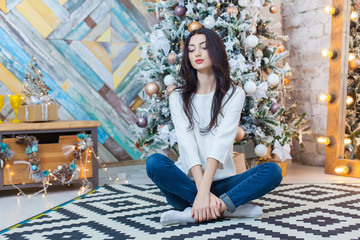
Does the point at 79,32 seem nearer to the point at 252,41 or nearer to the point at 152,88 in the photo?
the point at 152,88

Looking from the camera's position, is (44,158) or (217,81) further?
(44,158)

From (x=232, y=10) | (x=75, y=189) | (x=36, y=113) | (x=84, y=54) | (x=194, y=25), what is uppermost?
(x=232, y=10)

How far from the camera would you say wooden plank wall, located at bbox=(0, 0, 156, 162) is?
9.44ft

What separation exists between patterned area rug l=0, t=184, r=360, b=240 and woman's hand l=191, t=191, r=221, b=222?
5 cm

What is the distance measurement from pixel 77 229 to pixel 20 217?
444mm

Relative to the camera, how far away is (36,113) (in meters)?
2.37

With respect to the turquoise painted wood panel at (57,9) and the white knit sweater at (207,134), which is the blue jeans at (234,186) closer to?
the white knit sweater at (207,134)

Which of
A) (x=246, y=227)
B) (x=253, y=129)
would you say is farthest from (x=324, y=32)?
(x=246, y=227)

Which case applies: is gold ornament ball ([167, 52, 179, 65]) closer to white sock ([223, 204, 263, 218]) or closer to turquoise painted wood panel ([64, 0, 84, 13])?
turquoise painted wood panel ([64, 0, 84, 13])

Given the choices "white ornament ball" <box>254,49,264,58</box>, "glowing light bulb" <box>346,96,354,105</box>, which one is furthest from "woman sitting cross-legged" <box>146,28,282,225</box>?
"glowing light bulb" <box>346,96,354,105</box>

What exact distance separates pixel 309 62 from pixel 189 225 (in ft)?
7.54

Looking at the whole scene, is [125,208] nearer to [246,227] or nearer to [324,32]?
[246,227]

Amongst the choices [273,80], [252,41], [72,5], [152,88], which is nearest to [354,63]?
[273,80]

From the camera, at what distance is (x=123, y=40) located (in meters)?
3.28
